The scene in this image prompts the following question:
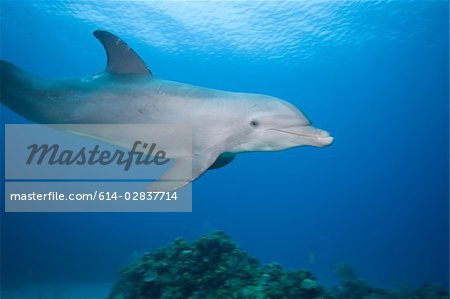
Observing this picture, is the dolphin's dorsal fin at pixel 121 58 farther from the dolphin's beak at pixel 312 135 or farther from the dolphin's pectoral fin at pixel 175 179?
the dolphin's beak at pixel 312 135

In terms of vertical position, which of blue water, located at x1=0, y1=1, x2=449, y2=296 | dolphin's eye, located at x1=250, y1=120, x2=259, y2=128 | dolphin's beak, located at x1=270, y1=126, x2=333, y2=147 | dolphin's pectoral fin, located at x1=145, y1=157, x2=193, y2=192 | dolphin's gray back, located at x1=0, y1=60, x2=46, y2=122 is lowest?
dolphin's pectoral fin, located at x1=145, y1=157, x2=193, y2=192

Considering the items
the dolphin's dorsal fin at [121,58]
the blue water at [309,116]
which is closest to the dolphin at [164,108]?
the dolphin's dorsal fin at [121,58]

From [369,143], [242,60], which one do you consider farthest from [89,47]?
[369,143]

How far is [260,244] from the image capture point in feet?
206

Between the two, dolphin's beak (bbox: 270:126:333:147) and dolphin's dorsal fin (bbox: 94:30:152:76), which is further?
dolphin's dorsal fin (bbox: 94:30:152:76)

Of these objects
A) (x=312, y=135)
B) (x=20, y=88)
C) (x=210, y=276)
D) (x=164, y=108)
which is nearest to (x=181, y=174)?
(x=164, y=108)

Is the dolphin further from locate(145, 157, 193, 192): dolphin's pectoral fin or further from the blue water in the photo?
the blue water

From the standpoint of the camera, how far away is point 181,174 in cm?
461

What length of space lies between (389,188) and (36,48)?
6107 cm

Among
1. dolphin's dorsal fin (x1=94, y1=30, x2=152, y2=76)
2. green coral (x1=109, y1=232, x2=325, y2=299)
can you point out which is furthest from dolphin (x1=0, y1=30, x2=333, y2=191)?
green coral (x1=109, y1=232, x2=325, y2=299)

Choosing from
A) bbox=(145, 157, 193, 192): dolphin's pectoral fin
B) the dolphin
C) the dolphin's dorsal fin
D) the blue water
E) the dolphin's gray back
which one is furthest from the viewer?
the blue water

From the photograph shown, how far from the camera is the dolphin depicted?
4.60 metres

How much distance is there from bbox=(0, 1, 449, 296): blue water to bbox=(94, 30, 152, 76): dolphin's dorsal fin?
449 cm

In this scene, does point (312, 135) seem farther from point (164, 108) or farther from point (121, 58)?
point (121, 58)
